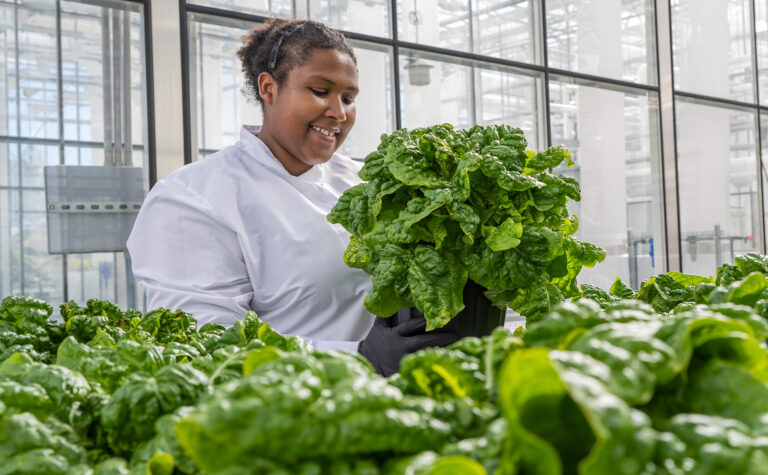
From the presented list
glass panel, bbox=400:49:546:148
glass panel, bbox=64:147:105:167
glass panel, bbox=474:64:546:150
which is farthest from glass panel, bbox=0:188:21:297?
glass panel, bbox=474:64:546:150

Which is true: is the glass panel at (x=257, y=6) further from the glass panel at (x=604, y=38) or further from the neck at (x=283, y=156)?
the glass panel at (x=604, y=38)

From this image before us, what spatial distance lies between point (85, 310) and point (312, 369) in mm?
674

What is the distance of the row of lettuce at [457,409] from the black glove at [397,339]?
587 mm

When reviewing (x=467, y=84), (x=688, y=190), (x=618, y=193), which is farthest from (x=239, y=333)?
(x=688, y=190)

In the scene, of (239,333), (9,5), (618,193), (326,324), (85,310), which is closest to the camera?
(239,333)

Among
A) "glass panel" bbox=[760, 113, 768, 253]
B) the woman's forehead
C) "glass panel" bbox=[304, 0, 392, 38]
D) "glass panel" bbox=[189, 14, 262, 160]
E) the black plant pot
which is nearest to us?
the black plant pot

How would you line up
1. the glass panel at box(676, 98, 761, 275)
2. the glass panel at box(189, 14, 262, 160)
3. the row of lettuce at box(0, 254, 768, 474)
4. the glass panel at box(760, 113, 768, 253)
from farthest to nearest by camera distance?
the glass panel at box(760, 113, 768, 253) → the glass panel at box(676, 98, 761, 275) → the glass panel at box(189, 14, 262, 160) → the row of lettuce at box(0, 254, 768, 474)

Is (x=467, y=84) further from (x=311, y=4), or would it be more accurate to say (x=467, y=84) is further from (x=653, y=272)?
(x=653, y=272)

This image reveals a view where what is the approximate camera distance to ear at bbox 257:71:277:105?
1.75 metres

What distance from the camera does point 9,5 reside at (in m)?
2.88

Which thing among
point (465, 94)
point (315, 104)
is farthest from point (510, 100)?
point (315, 104)

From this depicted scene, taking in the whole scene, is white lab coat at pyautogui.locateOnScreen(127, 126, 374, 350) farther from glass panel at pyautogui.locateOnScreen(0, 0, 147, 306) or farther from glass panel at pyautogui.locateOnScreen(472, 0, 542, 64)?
glass panel at pyautogui.locateOnScreen(472, 0, 542, 64)

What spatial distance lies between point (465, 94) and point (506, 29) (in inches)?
21.3

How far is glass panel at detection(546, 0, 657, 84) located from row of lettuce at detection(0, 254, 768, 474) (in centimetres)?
442
